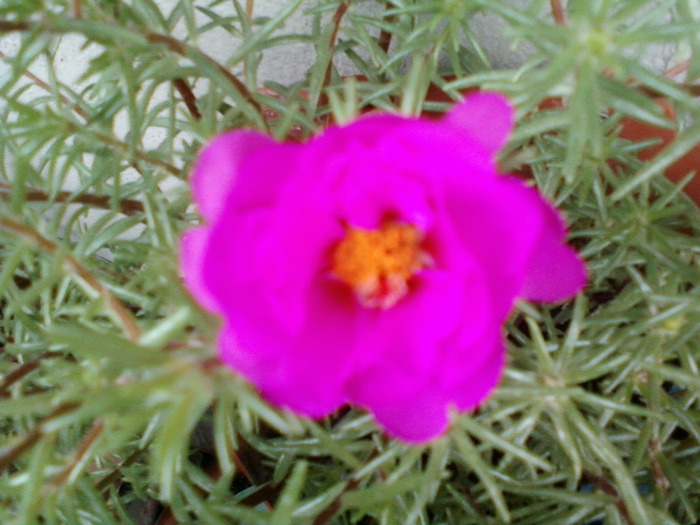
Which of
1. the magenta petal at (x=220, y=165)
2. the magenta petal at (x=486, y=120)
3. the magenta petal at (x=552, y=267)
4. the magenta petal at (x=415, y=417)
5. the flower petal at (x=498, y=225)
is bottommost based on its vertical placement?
the magenta petal at (x=415, y=417)

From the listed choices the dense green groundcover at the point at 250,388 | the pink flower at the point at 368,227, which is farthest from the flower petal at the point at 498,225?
the dense green groundcover at the point at 250,388

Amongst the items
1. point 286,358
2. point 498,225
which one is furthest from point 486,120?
point 286,358

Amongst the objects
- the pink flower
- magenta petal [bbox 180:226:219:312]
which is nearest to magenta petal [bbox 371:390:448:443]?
the pink flower

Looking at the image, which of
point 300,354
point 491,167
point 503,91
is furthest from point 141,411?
point 503,91

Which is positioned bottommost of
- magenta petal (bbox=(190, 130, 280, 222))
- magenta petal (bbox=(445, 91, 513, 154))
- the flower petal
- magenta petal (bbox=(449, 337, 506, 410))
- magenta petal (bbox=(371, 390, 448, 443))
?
magenta petal (bbox=(371, 390, 448, 443))

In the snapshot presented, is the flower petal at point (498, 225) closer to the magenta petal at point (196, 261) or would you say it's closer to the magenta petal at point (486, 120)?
the magenta petal at point (486, 120)

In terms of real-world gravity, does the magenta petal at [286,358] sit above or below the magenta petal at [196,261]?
below

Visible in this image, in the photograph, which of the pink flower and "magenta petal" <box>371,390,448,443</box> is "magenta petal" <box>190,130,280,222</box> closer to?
the pink flower

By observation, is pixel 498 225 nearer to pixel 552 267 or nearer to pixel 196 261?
pixel 552 267
